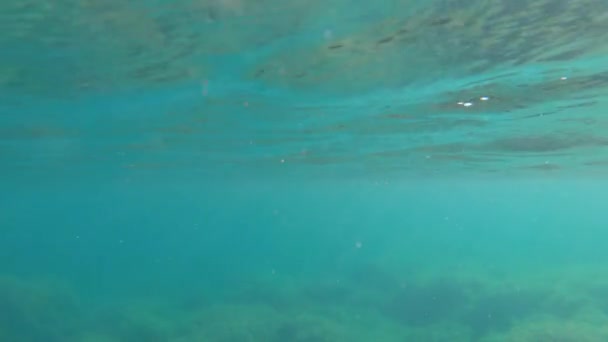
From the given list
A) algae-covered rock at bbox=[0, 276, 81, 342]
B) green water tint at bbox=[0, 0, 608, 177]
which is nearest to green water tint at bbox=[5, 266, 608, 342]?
algae-covered rock at bbox=[0, 276, 81, 342]

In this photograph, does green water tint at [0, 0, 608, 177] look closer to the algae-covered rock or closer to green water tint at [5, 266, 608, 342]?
the algae-covered rock

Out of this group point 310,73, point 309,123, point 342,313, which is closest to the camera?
point 310,73

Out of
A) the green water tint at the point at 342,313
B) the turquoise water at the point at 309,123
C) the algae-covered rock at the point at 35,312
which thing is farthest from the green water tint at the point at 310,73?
the green water tint at the point at 342,313

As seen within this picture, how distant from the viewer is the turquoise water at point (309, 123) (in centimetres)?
1068

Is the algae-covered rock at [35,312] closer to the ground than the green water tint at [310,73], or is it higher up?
closer to the ground

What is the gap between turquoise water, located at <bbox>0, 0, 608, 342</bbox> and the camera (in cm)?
1068

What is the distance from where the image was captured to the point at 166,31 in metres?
11.0

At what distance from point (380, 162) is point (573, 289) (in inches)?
576

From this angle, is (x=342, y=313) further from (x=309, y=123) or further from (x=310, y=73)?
(x=310, y=73)

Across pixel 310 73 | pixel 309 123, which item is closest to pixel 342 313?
pixel 309 123

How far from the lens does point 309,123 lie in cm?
2145

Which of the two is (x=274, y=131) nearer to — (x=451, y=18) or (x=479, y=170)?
(x=451, y=18)

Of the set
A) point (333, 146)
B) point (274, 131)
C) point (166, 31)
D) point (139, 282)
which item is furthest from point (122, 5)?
point (139, 282)

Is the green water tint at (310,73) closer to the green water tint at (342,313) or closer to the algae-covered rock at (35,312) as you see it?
the algae-covered rock at (35,312)
